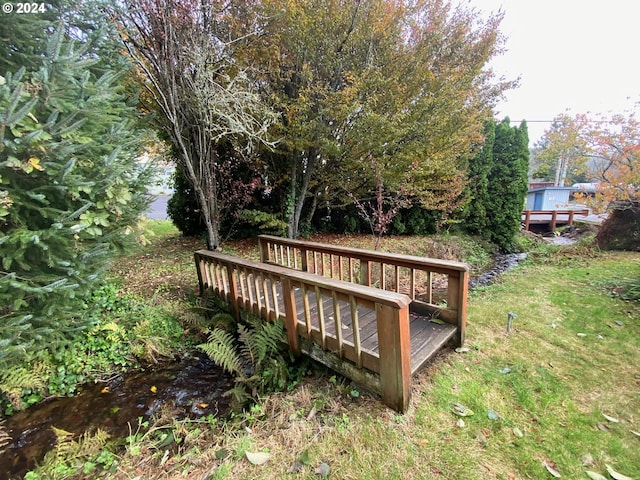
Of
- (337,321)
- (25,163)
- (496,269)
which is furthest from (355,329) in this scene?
(496,269)

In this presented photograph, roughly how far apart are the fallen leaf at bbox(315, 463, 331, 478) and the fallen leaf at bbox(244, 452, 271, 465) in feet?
1.12

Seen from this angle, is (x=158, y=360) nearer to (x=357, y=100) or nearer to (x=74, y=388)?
(x=74, y=388)

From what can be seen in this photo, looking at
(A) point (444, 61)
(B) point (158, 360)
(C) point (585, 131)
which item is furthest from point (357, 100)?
(C) point (585, 131)

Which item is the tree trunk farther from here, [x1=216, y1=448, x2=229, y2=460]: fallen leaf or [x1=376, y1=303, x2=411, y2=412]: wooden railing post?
[x1=216, y1=448, x2=229, y2=460]: fallen leaf

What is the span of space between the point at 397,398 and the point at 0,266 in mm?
3379

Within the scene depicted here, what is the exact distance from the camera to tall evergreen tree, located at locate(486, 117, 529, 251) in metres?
9.16

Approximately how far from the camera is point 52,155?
206 cm

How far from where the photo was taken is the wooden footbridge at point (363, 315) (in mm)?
1922

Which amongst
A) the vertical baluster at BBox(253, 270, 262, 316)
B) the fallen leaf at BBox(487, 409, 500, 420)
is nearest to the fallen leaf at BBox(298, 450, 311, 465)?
the fallen leaf at BBox(487, 409, 500, 420)

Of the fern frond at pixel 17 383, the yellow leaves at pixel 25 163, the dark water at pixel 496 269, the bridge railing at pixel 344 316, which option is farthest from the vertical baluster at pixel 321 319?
the dark water at pixel 496 269

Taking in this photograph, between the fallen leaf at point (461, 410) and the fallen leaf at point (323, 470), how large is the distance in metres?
1.03

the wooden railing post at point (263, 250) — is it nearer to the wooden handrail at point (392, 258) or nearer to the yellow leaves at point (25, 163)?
the wooden handrail at point (392, 258)

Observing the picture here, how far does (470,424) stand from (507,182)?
9.75m

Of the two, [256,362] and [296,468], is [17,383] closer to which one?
[256,362]
